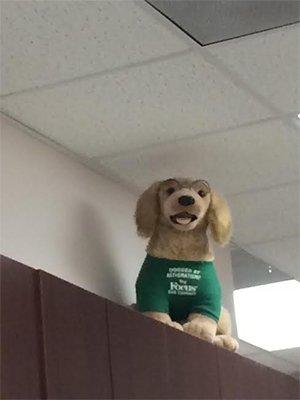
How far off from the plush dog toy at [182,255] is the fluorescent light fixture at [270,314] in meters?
1.44

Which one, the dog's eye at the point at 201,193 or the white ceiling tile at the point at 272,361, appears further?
the white ceiling tile at the point at 272,361

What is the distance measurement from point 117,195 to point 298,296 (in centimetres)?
163

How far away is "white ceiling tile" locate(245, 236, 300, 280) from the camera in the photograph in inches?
138

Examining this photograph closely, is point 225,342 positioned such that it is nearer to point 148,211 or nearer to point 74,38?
point 148,211

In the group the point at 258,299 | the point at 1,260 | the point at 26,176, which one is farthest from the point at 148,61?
the point at 258,299

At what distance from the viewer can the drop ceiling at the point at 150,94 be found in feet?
6.93

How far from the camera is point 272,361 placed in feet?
16.3

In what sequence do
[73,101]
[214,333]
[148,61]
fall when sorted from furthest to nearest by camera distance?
[214,333] < [73,101] < [148,61]

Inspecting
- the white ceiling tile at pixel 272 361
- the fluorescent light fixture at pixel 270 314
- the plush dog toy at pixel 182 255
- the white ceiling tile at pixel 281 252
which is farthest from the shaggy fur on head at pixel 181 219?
the white ceiling tile at pixel 272 361

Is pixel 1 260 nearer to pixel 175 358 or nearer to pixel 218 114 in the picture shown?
pixel 175 358

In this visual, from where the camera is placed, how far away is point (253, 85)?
2420mm

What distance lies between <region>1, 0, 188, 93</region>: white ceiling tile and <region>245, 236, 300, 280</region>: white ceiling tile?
131cm

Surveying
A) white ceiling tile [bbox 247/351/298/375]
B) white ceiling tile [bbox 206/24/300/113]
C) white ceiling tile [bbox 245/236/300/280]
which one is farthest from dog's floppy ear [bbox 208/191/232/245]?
white ceiling tile [bbox 247/351/298/375]

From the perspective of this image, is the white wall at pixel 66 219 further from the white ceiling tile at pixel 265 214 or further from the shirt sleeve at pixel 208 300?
the white ceiling tile at pixel 265 214
